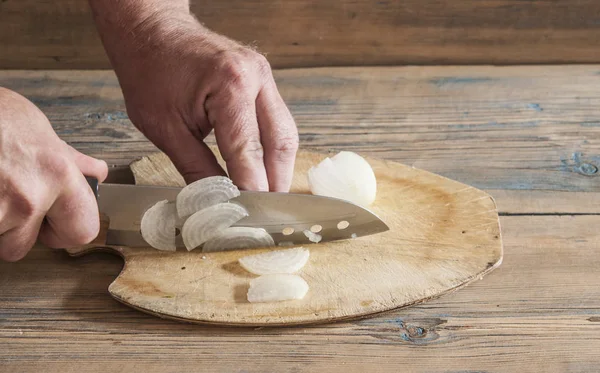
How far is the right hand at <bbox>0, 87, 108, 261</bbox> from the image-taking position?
1062mm

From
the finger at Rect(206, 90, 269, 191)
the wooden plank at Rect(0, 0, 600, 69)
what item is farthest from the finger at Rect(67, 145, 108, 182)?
the wooden plank at Rect(0, 0, 600, 69)

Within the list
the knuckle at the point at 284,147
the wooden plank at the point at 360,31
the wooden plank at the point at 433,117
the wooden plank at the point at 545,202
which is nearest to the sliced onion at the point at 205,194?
the knuckle at the point at 284,147

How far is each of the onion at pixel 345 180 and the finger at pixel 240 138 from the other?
12cm

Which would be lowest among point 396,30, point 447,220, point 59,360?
point 59,360

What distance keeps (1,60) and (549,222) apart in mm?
1500

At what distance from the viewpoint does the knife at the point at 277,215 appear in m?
1.28

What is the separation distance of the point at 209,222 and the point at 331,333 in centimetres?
29

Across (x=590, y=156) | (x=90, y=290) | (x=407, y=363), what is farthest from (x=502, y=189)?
(x=90, y=290)

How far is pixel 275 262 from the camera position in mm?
1240

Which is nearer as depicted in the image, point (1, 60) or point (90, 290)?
point (90, 290)

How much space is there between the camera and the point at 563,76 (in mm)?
1946

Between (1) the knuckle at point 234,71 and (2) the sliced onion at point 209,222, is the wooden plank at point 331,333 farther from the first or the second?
(1) the knuckle at point 234,71

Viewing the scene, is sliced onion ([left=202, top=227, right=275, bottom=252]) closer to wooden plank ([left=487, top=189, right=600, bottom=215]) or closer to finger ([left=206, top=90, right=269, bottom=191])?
finger ([left=206, top=90, right=269, bottom=191])

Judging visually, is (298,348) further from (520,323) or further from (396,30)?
(396,30)
